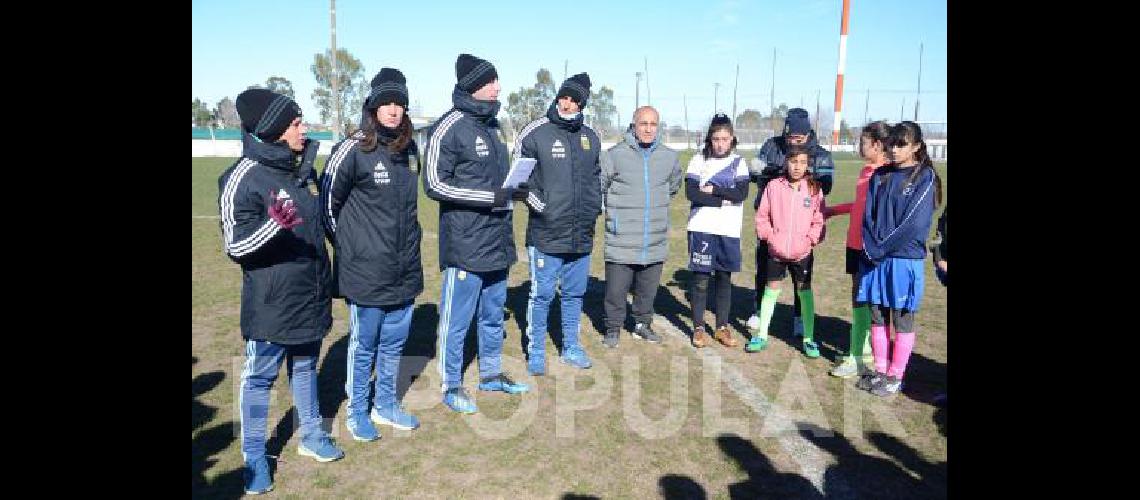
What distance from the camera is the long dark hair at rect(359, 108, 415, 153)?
3842mm

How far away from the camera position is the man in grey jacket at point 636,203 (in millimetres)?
5699

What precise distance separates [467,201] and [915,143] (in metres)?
3.04

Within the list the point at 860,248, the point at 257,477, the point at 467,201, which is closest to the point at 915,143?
the point at 860,248

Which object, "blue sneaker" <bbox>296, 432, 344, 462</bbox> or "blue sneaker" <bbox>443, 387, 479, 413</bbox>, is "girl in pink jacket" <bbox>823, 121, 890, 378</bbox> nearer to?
"blue sneaker" <bbox>443, 387, 479, 413</bbox>

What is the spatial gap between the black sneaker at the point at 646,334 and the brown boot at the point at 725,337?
541 millimetres

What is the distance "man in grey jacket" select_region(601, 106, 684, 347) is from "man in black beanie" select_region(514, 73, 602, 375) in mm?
371

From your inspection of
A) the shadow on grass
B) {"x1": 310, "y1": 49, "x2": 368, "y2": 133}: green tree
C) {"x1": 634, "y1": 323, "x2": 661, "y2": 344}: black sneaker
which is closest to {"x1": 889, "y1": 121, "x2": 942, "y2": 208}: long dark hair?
{"x1": 634, "y1": 323, "x2": 661, "y2": 344}: black sneaker

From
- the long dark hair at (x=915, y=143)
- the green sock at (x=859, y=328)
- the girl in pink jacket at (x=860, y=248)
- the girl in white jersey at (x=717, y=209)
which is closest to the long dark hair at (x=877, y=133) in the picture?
the girl in pink jacket at (x=860, y=248)

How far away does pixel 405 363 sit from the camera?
5.55 m

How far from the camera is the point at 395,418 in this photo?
14.3ft
